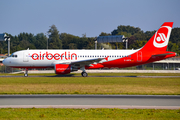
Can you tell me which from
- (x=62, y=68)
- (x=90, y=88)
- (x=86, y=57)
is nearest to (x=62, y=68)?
(x=62, y=68)

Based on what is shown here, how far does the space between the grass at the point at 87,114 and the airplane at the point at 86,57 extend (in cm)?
2489

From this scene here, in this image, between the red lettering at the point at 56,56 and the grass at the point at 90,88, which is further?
the red lettering at the point at 56,56

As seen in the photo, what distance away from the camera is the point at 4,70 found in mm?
51031

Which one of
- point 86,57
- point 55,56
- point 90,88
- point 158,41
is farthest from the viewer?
point 158,41

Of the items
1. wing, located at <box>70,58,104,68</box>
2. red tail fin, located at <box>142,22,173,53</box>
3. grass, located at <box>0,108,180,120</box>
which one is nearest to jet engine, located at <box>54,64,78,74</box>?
wing, located at <box>70,58,104,68</box>

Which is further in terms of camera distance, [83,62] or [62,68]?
[83,62]

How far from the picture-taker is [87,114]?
11.5m

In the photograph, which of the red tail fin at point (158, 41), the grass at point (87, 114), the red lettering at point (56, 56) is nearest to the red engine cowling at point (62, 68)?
the red lettering at point (56, 56)

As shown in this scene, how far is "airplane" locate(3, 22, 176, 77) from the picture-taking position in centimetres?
3881

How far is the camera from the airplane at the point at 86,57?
38812 millimetres

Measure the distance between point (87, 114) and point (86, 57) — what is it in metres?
29.2

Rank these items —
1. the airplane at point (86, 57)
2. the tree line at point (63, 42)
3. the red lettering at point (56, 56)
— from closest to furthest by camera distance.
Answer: the airplane at point (86, 57) < the red lettering at point (56, 56) < the tree line at point (63, 42)

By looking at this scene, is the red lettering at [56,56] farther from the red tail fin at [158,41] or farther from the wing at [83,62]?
the red tail fin at [158,41]

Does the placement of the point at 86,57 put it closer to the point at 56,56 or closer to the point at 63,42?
the point at 56,56
